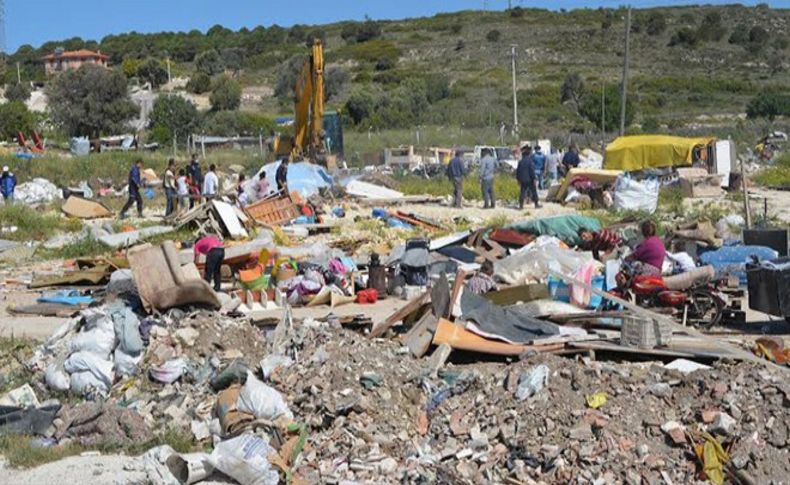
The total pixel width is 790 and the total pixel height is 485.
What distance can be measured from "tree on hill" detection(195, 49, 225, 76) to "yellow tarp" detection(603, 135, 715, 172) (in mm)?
66287

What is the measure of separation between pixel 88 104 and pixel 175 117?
4.23m

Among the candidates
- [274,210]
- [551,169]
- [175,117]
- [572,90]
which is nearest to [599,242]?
[274,210]

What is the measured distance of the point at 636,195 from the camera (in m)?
23.4

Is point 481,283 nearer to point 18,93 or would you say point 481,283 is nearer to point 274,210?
point 274,210

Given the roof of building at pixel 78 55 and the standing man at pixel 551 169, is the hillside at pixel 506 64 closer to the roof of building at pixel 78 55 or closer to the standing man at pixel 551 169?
the roof of building at pixel 78 55

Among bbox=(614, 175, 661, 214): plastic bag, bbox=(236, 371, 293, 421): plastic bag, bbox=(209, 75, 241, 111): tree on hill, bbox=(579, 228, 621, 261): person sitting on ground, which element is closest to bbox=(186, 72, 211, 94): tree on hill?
bbox=(209, 75, 241, 111): tree on hill

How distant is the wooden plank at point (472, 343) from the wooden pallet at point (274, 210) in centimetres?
1155

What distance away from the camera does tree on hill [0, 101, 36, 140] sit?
49.4 metres

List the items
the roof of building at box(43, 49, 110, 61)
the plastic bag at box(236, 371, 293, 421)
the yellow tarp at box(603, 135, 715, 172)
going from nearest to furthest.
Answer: the plastic bag at box(236, 371, 293, 421)
the yellow tarp at box(603, 135, 715, 172)
the roof of building at box(43, 49, 110, 61)

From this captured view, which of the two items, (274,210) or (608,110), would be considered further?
(608,110)

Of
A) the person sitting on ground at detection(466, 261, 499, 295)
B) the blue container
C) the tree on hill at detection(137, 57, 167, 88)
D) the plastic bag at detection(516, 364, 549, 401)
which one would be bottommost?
A: the blue container

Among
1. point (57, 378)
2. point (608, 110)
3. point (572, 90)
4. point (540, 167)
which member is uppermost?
point (57, 378)

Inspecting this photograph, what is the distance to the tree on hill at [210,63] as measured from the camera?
9269cm

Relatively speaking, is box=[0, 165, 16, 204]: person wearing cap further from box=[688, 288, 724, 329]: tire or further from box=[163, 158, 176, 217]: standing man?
box=[688, 288, 724, 329]: tire
